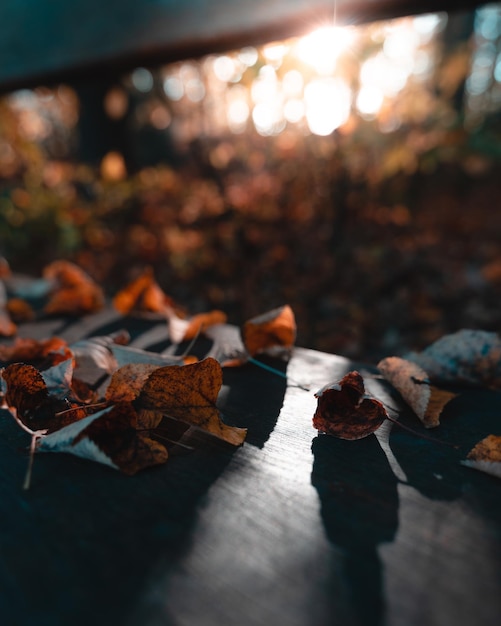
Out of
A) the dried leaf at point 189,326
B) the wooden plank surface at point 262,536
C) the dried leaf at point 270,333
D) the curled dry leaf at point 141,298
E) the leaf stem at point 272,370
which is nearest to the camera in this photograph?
the wooden plank surface at point 262,536

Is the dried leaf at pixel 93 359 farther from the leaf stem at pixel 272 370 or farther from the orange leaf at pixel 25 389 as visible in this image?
the leaf stem at pixel 272 370

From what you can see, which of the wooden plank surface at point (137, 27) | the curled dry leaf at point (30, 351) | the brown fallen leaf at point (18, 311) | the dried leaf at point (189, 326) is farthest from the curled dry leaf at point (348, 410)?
the wooden plank surface at point (137, 27)

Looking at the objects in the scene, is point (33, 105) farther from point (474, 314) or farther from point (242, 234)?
point (474, 314)

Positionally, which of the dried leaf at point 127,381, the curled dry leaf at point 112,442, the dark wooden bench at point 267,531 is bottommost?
the dark wooden bench at point 267,531

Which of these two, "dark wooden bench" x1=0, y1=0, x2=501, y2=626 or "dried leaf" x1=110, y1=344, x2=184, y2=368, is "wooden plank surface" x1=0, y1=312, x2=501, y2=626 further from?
"dried leaf" x1=110, y1=344, x2=184, y2=368

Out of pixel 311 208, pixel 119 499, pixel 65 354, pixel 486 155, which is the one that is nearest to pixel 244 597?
pixel 119 499

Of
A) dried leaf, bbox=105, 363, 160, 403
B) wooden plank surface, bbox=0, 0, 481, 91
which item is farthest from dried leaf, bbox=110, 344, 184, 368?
wooden plank surface, bbox=0, 0, 481, 91

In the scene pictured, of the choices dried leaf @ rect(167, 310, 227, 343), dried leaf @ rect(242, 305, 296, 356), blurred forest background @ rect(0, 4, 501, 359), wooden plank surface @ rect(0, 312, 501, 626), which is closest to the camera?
wooden plank surface @ rect(0, 312, 501, 626)

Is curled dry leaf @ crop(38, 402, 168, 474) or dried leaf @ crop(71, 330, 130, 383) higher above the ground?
curled dry leaf @ crop(38, 402, 168, 474)

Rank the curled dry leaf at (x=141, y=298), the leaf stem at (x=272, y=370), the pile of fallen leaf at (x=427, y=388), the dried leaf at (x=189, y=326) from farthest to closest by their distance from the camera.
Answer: the curled dry leaf at (x=141, y=298)
the dried leaf at (x=189, y=326)
the leaf stem at (x=272, y=370)
the pile of fallen leaf at (x=427, y=388)
